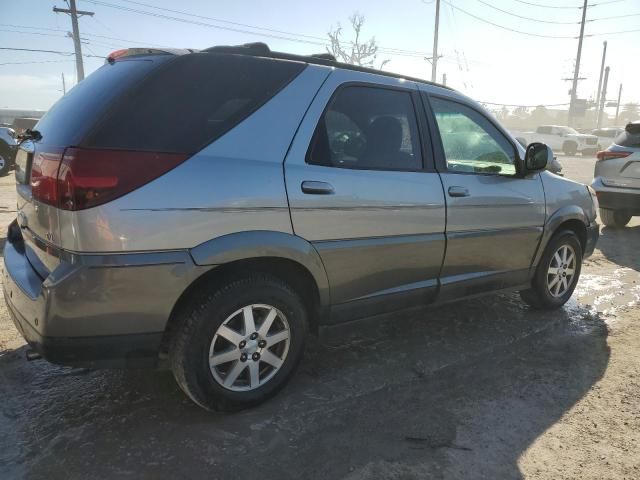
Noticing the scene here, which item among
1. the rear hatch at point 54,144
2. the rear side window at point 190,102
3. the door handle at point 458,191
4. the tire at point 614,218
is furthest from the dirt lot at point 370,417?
the tire at point 614,218

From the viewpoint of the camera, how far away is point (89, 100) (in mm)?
2355

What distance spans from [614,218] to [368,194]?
22.8 ft

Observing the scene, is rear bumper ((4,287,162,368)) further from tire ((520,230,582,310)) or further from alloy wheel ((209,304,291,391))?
tire ((520,230,582,310))

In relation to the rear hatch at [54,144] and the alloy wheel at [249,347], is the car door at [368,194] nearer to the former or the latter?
the alloy wheel at [249,347]

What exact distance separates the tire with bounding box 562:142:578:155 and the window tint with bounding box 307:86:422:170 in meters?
35.5

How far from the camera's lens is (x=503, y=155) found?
369 cm

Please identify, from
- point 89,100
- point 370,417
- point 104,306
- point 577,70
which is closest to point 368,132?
point 89,100

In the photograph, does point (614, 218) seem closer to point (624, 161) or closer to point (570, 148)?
point (624, 161)

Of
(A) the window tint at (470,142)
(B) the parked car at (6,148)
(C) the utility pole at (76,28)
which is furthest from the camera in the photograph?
(C) the utility pole at (76,28)

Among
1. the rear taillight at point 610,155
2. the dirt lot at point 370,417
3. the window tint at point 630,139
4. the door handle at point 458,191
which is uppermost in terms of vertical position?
the window tint at point 630,139

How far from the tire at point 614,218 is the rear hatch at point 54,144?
7782 millimetres

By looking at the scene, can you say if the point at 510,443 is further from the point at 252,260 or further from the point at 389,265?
the point at 252,260

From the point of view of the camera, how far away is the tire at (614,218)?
791 cm

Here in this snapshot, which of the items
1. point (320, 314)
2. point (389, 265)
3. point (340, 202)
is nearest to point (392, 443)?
point (320, 314)
